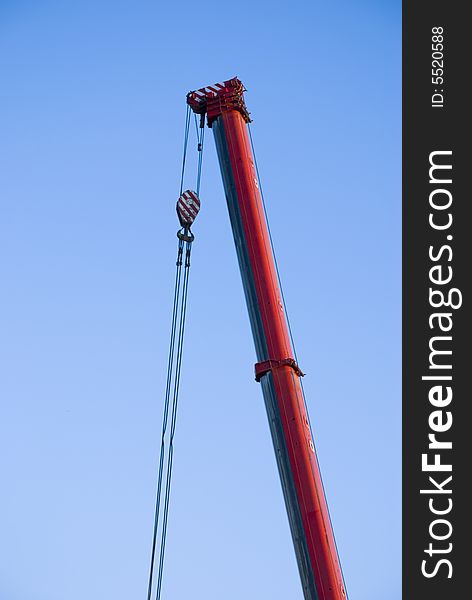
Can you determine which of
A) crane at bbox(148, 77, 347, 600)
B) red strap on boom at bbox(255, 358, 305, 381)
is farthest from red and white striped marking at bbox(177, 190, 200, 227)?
red strap on boom at bbox(255, 358, 305, 381)

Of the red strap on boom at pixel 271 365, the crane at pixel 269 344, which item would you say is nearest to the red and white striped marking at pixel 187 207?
the crane at pixel 269 344

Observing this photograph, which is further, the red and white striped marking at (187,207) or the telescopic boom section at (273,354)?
the red and white striped marking at (187,207)

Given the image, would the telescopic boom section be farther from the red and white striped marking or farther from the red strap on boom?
the red and white striped marking

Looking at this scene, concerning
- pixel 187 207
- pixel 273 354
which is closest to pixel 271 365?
pixel 273 354

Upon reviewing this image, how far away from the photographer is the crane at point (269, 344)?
638 inches

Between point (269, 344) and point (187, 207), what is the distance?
4.69 meters

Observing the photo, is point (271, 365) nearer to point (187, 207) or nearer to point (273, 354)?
point (273, 354)

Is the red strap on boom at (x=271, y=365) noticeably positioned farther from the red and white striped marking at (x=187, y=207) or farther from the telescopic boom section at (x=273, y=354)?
the red and white striped marking at (x=187, y=207)

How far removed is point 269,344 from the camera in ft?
58.9

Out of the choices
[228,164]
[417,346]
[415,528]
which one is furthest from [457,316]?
[228,164]

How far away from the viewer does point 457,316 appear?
15.8 meters

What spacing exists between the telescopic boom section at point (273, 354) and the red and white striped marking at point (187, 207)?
178 cm

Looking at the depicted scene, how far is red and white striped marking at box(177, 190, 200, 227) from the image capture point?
69.5 ft

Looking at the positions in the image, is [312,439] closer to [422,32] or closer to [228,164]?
[228,164]
